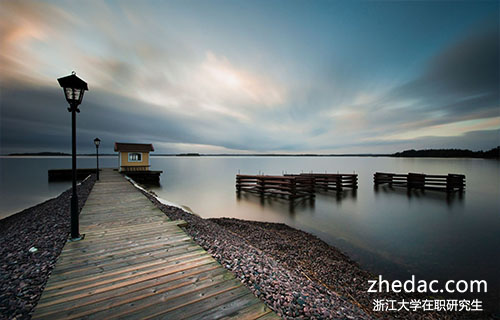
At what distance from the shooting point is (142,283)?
283cm

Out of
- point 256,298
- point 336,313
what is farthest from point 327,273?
point 256,298

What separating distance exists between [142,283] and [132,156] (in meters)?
30.5

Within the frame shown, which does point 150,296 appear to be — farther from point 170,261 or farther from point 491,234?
point 491,234

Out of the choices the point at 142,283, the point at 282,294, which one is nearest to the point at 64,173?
the point at 142,283

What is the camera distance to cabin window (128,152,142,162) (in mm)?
28438

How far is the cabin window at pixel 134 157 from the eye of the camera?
93.3ft

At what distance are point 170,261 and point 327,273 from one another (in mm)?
3952

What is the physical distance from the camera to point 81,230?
5.03 metres

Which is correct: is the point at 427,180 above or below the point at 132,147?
below

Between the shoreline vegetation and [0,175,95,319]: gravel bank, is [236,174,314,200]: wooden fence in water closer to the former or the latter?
the shoreline vegetation

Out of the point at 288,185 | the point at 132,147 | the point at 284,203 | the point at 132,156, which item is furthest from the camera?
the point at 132,156

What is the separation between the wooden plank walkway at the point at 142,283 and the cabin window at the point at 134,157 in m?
27.5

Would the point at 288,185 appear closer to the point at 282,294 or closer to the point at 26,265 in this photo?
the point at 282,294

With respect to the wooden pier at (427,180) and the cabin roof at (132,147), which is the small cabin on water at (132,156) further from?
the wooden pier at (427,180)
